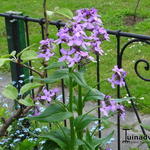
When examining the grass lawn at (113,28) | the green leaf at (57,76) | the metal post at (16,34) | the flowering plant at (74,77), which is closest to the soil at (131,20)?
the grass lawn at (113,28)

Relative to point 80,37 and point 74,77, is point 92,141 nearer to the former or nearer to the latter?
point 74,77

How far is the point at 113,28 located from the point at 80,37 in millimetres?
4998

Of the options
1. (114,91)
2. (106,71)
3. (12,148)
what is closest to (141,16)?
(106,71)

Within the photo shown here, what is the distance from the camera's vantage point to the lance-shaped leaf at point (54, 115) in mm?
2243

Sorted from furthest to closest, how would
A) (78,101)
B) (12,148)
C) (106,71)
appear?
(106,71)
(12,148)
(78,101)

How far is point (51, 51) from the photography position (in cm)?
219

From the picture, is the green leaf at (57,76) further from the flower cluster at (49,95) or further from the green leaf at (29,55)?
the green leaf at (29,55)

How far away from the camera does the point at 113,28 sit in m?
6.98

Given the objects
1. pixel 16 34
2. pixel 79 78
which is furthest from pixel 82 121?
pixel 16 34

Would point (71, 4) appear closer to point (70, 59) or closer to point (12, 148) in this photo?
point (12, 148)

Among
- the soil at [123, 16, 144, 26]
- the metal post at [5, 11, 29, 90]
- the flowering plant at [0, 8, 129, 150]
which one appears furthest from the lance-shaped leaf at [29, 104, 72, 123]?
the soil at [123, 16, 144, 26]

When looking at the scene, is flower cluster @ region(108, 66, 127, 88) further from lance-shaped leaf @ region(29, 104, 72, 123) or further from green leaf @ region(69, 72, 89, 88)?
lance-shaped leaf @ region(29, 104, 72, 123)

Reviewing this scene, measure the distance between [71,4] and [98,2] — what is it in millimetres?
640

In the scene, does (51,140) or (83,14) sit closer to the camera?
(83,14)
